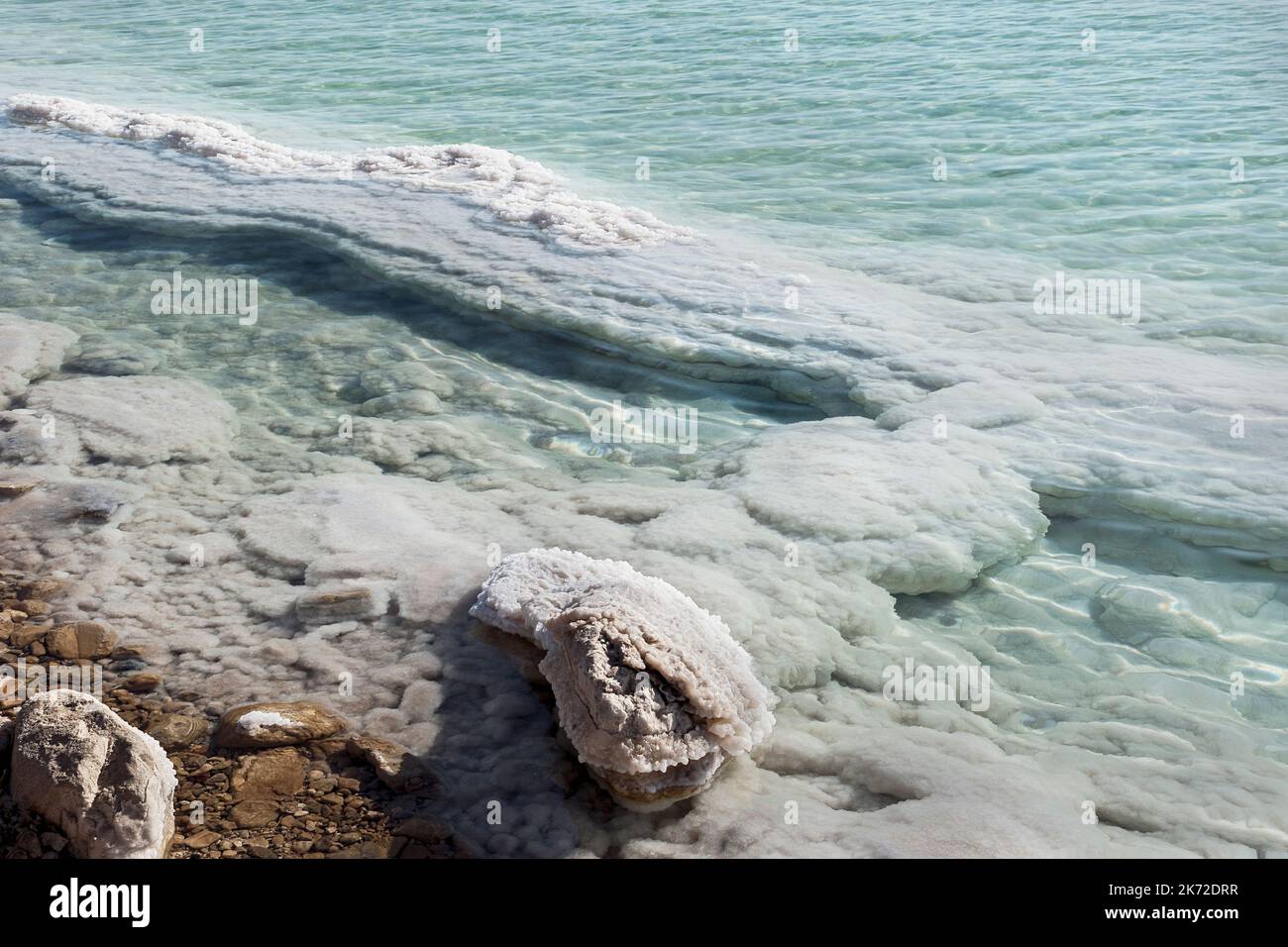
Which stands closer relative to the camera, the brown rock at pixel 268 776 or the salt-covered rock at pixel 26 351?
the brown rock at pixel 268 776

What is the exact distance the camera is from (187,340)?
256 inches

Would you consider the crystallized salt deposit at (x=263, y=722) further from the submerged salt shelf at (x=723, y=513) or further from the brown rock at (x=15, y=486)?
the brown rock at (x=15, y=486)

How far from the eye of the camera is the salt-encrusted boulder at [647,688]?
300 cm

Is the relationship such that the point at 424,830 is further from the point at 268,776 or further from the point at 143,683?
the point at 143,683

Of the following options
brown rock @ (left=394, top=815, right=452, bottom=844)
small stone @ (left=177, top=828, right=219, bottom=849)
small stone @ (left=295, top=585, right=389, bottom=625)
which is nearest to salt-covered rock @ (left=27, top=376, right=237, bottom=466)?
small stone @ (left=295, top=585, right=389, bottom=625)

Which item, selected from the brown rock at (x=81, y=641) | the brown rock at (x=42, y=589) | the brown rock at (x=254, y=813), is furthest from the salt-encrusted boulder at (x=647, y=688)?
the brown rock at (x=42, y=589)

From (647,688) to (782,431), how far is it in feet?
8.14

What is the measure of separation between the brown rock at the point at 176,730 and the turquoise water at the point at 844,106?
538 centimetres

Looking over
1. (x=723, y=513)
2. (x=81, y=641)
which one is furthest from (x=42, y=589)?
(x=723, y=513)

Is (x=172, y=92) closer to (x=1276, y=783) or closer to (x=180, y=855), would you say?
(x=180, y=855)

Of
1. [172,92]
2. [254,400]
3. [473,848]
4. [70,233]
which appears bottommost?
[473,848]

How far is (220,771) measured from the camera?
3.08 meters

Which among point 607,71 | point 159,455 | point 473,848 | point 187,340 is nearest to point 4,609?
point 159,455
